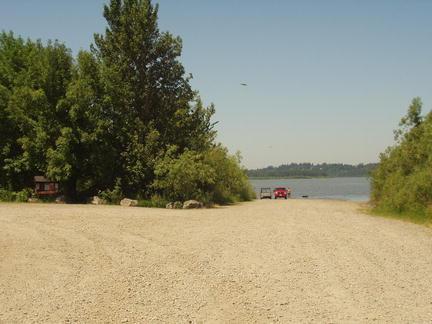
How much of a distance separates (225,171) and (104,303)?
106ft

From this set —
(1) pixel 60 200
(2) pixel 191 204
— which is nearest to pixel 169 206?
(2) pixel 191 204

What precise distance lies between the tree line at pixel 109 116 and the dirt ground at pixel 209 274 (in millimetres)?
12556

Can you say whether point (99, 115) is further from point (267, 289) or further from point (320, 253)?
point (267, 289)

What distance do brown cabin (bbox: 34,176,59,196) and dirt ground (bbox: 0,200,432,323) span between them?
14.5m

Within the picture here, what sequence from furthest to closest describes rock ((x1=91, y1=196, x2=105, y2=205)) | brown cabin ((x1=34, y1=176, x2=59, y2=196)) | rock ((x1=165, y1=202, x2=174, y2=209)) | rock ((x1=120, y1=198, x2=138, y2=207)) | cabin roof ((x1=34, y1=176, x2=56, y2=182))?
brown cabin ((x1=34, y1=176, x2=59, y2=196)) < cabin roof ((x1=34, y1=176, x2=56, y2=182)) < rock ((x1=91, y1=196, x2=105, y2=205)) < rock ((x1=165, y1=202, x2=174, y2=209)) < rock ((x1=120, y1=198, x2=138, y2=207))

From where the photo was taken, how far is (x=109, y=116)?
3206 centimetres

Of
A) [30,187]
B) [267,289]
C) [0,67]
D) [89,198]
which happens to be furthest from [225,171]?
[267,289]

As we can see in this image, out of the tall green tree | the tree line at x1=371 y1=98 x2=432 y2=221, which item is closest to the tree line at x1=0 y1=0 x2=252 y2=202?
the tall green tree

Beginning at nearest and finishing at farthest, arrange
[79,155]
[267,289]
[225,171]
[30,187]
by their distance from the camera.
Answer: [267,289] < [79,155] < [30,187] < [225,171]

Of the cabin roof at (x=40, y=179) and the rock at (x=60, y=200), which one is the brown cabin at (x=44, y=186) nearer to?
the cabin roof at (x=40, y=179)

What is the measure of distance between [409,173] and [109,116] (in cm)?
1931

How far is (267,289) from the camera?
31.4 ft

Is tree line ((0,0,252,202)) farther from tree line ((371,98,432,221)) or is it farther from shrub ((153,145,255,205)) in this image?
tree line ((371,98,432,221))

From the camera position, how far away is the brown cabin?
31.9 metres
